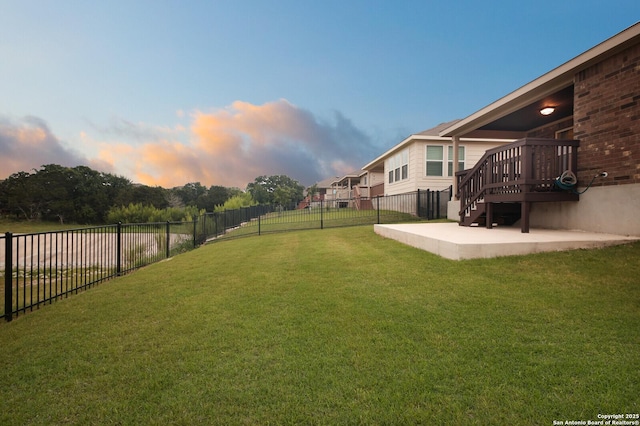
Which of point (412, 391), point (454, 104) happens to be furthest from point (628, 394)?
point (454, 104)

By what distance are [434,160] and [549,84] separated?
8.50 metres

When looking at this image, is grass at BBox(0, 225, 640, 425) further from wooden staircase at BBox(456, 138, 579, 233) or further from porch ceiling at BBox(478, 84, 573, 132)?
porch ceiling at BBox(478, 84, 573, 132)

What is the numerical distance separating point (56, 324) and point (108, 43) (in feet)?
58.5

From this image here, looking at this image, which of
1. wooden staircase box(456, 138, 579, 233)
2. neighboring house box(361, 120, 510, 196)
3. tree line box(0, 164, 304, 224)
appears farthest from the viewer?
tree line box(0, 164, 304, 224)

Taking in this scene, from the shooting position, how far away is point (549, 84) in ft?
23.2

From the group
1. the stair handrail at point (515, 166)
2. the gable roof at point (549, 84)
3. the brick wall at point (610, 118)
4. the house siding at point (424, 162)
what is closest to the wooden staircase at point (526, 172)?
the stair handrail at point (515, 166)

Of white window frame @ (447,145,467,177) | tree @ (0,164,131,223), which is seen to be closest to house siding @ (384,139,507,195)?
white window frame @ (447,145,467,177)

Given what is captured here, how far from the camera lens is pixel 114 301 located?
416 cm

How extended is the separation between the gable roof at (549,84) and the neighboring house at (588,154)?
0.02m

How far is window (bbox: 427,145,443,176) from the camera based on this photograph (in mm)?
15477

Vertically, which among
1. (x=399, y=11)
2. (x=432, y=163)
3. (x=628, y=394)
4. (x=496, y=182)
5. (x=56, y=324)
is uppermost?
(x=399, y=11)

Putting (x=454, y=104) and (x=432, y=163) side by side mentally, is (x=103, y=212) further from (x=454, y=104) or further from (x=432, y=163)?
(x=454, y=104)

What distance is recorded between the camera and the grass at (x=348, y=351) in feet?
5.70

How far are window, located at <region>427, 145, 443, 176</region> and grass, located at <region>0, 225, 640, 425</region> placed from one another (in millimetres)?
11555
